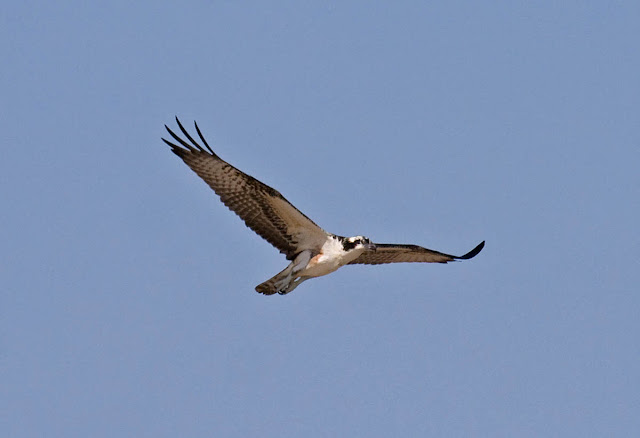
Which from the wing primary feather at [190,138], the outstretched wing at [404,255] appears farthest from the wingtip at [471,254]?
the wing primary feather at [190,138]

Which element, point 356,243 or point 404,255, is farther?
point 404,255

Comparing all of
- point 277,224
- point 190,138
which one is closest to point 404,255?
point 277,224

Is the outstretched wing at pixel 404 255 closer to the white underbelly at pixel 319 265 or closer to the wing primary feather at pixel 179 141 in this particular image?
the white underbelly at pixel 319 265

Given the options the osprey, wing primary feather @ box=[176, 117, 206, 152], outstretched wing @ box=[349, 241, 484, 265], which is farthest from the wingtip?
wing primary feather @ box=[176, 117, 206, 152]

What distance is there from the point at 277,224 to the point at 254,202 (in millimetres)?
564

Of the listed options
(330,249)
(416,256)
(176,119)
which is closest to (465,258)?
(416,256)

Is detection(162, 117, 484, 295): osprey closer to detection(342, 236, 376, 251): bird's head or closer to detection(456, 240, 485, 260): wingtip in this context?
detection(342, 236, 376, 251): bird's head

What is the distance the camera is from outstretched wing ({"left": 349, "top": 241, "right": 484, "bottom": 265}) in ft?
65.2

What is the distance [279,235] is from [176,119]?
259 cm

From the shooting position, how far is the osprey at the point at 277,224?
18.3m

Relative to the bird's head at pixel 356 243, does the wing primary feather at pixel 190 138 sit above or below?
above

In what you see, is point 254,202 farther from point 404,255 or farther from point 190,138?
point 404,255

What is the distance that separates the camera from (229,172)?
18.3m

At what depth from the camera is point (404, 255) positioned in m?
20.5
